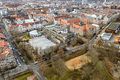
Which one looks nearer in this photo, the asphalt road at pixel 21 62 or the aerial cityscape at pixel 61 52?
the aerial cityscape at pixel 61 52

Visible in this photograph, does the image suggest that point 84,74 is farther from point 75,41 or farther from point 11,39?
point 11,39

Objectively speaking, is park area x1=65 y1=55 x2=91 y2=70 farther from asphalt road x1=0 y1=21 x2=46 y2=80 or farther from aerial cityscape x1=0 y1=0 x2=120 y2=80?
asphalt road x1=0 y1=21 x2=46 y2=80

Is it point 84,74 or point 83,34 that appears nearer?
point 84,74

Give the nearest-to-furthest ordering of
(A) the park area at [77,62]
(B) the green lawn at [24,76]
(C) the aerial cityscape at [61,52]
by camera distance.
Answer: (B) the green lawn at [24,76], (C) the aerial cityscape at [61,52], (A) the park area at [77,62]

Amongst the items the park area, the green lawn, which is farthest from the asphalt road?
the park area

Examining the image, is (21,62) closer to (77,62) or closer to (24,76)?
(24,76)

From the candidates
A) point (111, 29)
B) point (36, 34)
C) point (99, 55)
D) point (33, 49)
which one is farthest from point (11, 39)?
point (111, 29)

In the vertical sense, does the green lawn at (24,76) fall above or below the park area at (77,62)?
below

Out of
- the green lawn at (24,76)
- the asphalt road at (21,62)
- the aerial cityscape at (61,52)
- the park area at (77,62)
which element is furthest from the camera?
the park area at (77,62)

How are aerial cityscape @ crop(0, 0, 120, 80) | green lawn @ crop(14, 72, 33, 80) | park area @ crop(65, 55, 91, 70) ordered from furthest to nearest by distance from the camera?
park area @ crop(65, 55, 91, 70)
aerial cityscape @ crop(0, 0, 120, 80)
green lawn @ crop(14, 72, 33, 80)

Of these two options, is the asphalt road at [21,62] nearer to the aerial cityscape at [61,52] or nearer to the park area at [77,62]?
the aerial cityscape at [61,52]

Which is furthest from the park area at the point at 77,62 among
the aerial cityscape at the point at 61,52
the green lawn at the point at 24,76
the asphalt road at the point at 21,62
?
the green lawn at the point at 24,76
